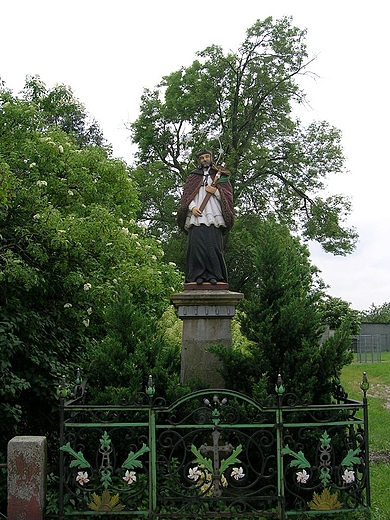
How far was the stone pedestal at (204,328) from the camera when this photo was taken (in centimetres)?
703

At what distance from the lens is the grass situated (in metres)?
6.47

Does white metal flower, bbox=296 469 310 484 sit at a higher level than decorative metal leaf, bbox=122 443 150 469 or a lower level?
lower

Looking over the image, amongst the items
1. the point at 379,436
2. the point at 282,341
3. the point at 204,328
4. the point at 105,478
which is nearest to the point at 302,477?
the point at 282,341

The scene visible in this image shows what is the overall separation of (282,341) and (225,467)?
1530 millimetres

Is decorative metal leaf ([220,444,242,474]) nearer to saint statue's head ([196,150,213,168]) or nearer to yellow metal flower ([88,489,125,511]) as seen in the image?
yellow metal flower ([88,489,125,511])

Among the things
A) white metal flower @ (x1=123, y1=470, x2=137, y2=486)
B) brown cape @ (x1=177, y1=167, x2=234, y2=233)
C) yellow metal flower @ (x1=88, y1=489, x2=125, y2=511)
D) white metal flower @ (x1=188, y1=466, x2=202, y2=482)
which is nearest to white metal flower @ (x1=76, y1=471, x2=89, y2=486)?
yellow metal flower @ (x1=88, y1=489, x2=125, y2=511)

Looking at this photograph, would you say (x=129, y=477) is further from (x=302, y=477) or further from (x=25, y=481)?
(x=302, y=477)

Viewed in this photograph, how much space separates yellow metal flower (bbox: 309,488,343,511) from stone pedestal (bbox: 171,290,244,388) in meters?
1.84

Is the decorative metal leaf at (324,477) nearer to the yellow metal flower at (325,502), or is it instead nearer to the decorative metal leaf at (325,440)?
the yellow metal flower at (325,502)

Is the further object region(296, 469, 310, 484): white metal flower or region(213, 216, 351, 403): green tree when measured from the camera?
region(213, 216, 351, 403): green tree

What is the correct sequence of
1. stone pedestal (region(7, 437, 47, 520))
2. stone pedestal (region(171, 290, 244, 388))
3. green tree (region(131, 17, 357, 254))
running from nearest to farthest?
stone pedestal (region(7, 437, 47, 520)) < stone pedestal (region(171, 290, 244, 388)) < green tree (region(131, 17, 357, 254))

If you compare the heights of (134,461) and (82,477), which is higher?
(134,461)

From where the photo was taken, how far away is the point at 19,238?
26.9 feet

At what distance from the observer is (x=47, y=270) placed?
8.41 m
